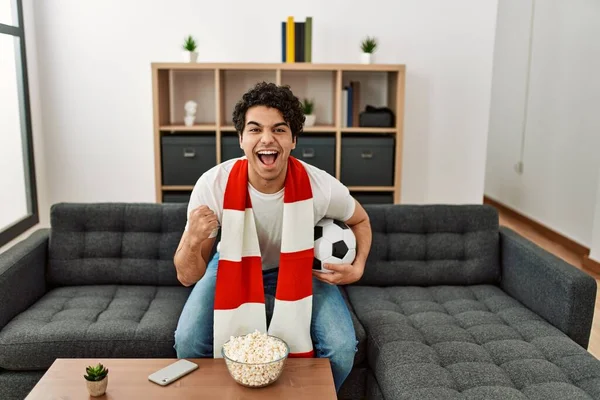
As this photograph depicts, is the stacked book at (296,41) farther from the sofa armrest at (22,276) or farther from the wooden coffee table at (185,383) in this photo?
the wooden coffee table at (185,383)

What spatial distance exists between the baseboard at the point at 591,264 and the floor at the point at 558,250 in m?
0.03

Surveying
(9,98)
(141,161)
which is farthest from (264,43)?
(9,98)

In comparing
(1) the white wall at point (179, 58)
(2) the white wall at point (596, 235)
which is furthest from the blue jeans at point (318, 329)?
(2) the white wall at point (596, 235)

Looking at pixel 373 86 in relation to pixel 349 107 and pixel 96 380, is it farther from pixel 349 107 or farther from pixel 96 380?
pixel 96 380

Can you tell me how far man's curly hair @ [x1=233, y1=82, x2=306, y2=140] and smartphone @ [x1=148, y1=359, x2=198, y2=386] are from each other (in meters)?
0.82

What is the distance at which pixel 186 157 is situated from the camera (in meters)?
3.68

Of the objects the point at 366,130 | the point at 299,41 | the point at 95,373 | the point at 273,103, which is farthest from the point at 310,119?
the point at 95,373

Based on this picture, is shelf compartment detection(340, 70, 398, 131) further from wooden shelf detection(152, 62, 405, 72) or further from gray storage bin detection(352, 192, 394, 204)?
gray storage bin detection(352, 192, 394, 204)

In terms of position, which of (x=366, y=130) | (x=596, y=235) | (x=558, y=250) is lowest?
(x=558, y=250)

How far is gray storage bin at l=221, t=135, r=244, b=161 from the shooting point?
3.69 m

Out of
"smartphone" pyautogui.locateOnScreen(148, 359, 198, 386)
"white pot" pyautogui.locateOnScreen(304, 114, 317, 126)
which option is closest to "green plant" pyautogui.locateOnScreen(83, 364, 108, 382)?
"smartphone" pyautogui.locateOnScreen(148, 359, 198, 386)

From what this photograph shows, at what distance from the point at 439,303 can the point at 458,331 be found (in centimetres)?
33

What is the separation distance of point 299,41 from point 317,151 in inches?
26.5

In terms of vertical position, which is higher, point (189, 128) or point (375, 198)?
point (189, 128)
